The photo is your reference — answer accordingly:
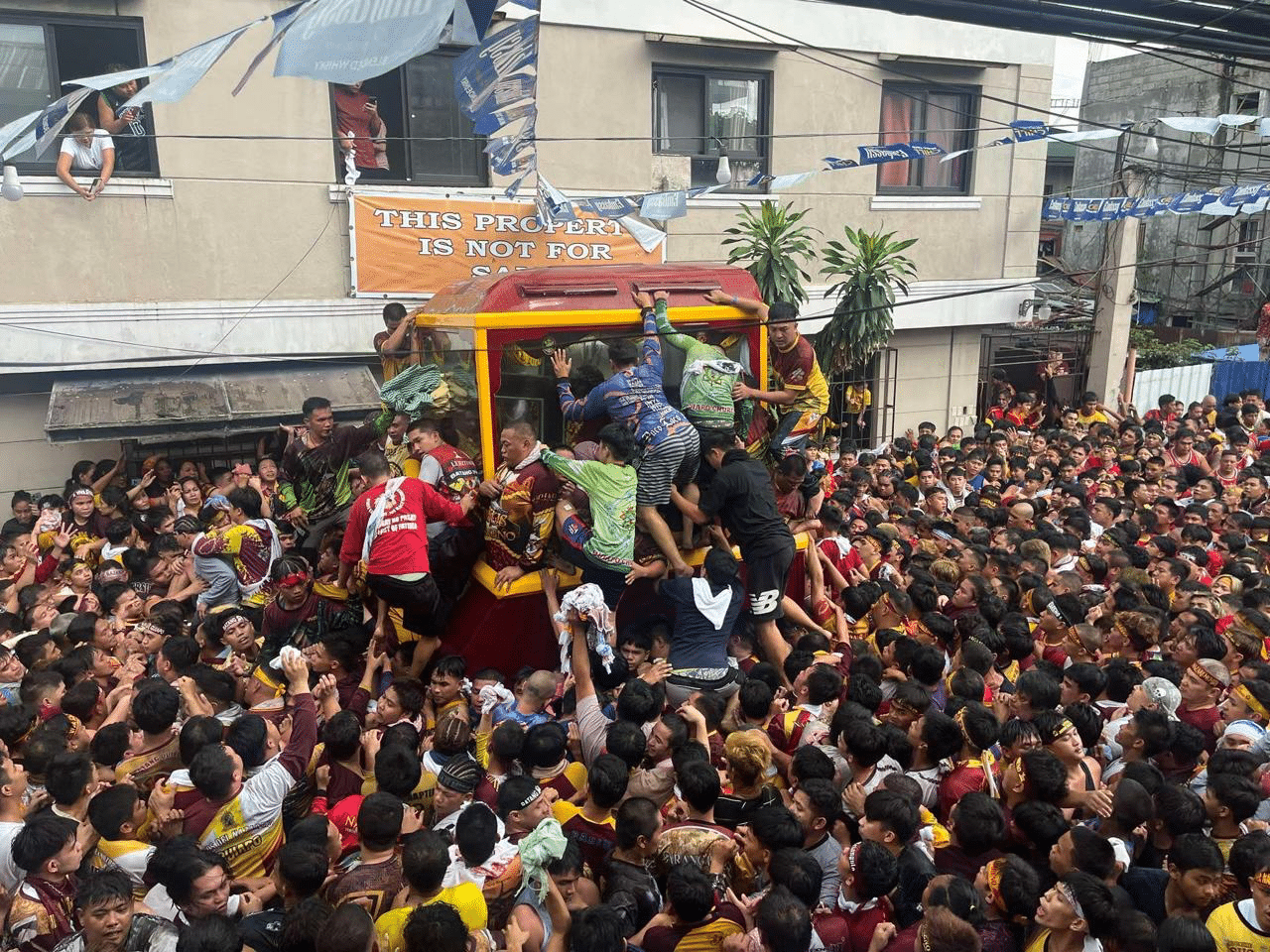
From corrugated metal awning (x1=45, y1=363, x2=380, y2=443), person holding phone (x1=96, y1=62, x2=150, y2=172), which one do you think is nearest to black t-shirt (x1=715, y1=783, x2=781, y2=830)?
corrugated metal awning (x1=45, y1=363, x2=380, y2=443)

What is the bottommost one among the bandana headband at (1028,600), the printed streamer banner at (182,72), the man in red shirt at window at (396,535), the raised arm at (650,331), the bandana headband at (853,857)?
the bandana headband at (1028,600)

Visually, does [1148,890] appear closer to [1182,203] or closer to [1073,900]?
[1073,900]

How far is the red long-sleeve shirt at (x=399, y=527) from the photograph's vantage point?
5.83 m

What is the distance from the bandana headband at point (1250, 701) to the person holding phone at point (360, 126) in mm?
9305

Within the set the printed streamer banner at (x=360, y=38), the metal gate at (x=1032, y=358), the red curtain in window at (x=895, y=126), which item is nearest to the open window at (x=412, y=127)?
the red curtain in window at (x=895, y=126)

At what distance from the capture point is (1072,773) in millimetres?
4320

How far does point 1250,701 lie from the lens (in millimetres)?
4984

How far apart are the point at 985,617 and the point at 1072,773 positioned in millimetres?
1966

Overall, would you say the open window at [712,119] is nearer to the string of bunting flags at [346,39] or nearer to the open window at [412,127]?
the open window at [412,127]

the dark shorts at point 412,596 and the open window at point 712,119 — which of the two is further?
the open window at point 712,119

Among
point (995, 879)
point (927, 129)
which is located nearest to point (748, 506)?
point (995, 879)

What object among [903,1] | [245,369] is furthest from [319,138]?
[903,1]

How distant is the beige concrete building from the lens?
9812 mm

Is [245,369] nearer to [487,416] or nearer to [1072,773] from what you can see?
[487,416]
